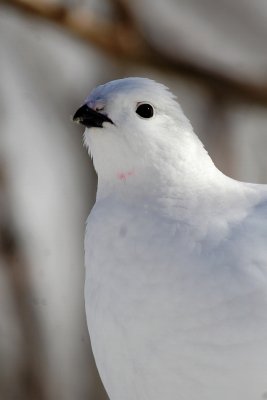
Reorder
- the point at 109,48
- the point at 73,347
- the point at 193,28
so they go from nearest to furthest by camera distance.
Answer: the point at 109,48 → the point at 193,28 → the point at 73,347

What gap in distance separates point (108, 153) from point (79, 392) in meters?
3.89

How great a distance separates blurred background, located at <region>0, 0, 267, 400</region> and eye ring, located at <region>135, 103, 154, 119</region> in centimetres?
163

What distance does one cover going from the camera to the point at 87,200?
498 cm

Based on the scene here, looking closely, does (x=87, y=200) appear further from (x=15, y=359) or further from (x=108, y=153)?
(x=108, y=153)

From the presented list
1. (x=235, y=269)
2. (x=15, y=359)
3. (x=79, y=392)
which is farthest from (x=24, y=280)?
(x=235, y=269)

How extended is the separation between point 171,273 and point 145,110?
0.42m

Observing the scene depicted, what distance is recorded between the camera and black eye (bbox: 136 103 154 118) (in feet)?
6.41

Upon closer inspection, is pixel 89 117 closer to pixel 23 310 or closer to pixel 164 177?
pixel 164 177

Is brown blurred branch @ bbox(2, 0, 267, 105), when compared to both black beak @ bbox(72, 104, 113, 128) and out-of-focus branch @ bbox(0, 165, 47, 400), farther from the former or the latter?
black beak @ bbox(72, 104, 113, 128)

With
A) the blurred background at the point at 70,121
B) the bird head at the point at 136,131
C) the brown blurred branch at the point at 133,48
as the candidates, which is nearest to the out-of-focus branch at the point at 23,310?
the blurred background at the point at 70,121

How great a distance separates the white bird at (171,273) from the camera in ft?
5.32

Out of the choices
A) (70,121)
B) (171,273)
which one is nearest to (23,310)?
(70,121)

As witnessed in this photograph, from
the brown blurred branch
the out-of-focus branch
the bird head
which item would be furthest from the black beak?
the out-of-focus branch

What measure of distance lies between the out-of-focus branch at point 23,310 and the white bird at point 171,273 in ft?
9.31
